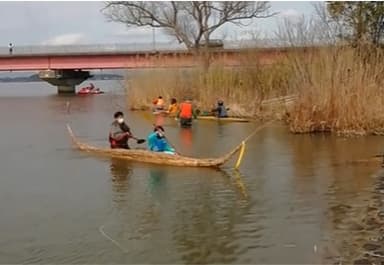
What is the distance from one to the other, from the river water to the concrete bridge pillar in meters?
50.2

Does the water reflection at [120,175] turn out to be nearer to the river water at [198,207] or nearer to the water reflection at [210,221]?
the river water at [198,207]

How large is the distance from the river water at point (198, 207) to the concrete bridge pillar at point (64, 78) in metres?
50.2

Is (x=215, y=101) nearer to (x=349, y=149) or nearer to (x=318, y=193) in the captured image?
(x=349, y=149)

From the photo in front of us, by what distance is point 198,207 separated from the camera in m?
13.2

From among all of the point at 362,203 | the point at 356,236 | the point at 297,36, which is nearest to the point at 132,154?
the point at 362,203

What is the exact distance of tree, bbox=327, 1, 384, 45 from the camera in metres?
31.4

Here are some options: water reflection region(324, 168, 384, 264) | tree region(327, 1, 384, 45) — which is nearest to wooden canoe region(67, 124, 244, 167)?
water reflection region(324, 168, 384, 264)

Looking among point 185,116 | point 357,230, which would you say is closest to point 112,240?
point 357,230

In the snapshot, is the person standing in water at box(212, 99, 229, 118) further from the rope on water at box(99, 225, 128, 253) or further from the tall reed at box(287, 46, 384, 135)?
the rope on water at box(99, 225, 128, 253)

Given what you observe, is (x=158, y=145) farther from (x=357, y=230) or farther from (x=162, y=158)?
(x=357, y=230)

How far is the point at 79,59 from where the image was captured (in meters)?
67.2

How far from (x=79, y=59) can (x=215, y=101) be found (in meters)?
35.5

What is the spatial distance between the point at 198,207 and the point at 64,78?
6253 centimetres

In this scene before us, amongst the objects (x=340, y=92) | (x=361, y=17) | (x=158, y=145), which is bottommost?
(x=158, y=145)
